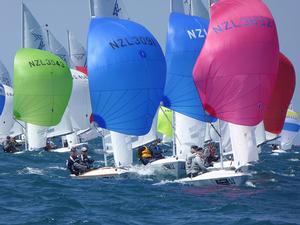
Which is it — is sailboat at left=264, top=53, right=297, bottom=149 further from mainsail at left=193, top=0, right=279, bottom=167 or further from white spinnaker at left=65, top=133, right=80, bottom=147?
white spinnaker at left=65, top=133, right=80, bottom=147

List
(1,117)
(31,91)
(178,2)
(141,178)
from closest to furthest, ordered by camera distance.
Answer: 1. (141,178)
2. (178,2)
3. (31,91)
4. (1,117)

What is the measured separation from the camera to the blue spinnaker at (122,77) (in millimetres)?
25016

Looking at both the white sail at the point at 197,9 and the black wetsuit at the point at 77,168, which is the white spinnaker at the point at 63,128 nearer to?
the white sail at the point at 197,9

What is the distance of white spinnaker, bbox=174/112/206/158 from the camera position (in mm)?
28281

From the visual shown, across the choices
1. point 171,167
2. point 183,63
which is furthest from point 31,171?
point 183,63

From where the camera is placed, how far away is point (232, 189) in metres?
21.5

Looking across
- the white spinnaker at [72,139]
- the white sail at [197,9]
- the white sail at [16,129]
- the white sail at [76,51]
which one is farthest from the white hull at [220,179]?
the white sail at [76,51]

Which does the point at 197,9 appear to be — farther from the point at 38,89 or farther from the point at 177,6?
the point at 38,89

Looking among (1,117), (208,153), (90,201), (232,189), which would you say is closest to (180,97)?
(208,153)

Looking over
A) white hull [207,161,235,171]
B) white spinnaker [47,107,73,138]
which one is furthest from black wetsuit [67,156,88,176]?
white spinnaker [47,107,73,138]

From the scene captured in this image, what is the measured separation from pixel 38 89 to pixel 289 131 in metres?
27.1

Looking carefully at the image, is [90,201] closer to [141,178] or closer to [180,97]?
[141,178]

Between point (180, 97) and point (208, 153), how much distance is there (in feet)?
7.99

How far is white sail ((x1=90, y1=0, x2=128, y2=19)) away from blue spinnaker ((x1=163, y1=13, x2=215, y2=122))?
2.04 metres
